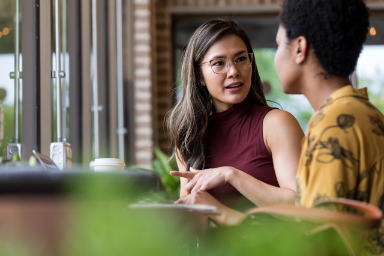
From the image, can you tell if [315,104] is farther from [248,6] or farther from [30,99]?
[248,6]

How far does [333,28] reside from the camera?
35.4 inches

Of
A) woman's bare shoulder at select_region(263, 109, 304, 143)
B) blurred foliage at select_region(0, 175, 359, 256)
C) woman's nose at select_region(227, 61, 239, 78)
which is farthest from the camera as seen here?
woman's nose at select_region(227, 61, 239, 78)

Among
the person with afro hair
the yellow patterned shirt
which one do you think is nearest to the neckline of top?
the person with afro hair

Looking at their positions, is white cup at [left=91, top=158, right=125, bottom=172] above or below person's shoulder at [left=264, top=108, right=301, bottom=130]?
below

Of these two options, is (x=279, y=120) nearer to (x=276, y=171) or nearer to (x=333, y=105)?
(x=276, y=171)

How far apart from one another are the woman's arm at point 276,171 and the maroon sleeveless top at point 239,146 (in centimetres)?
4

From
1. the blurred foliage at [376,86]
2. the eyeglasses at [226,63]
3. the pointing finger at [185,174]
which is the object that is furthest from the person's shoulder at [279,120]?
the blurred foliage at [376,86]

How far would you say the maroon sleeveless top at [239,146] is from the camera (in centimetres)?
160

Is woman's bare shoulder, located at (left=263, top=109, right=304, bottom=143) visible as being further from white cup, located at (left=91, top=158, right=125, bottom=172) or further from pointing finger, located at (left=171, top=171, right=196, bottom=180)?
white cup, located at (left=91, top=158, right=125, bottom=172)

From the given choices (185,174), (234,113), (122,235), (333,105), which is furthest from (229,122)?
(122,235)

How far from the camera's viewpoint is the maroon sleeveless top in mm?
1604

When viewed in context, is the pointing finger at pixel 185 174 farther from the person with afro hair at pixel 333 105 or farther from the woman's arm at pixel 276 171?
the person with afro hair at pixel 333 105

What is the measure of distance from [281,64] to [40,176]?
1.93 feet

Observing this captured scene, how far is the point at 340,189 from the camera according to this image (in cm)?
79
